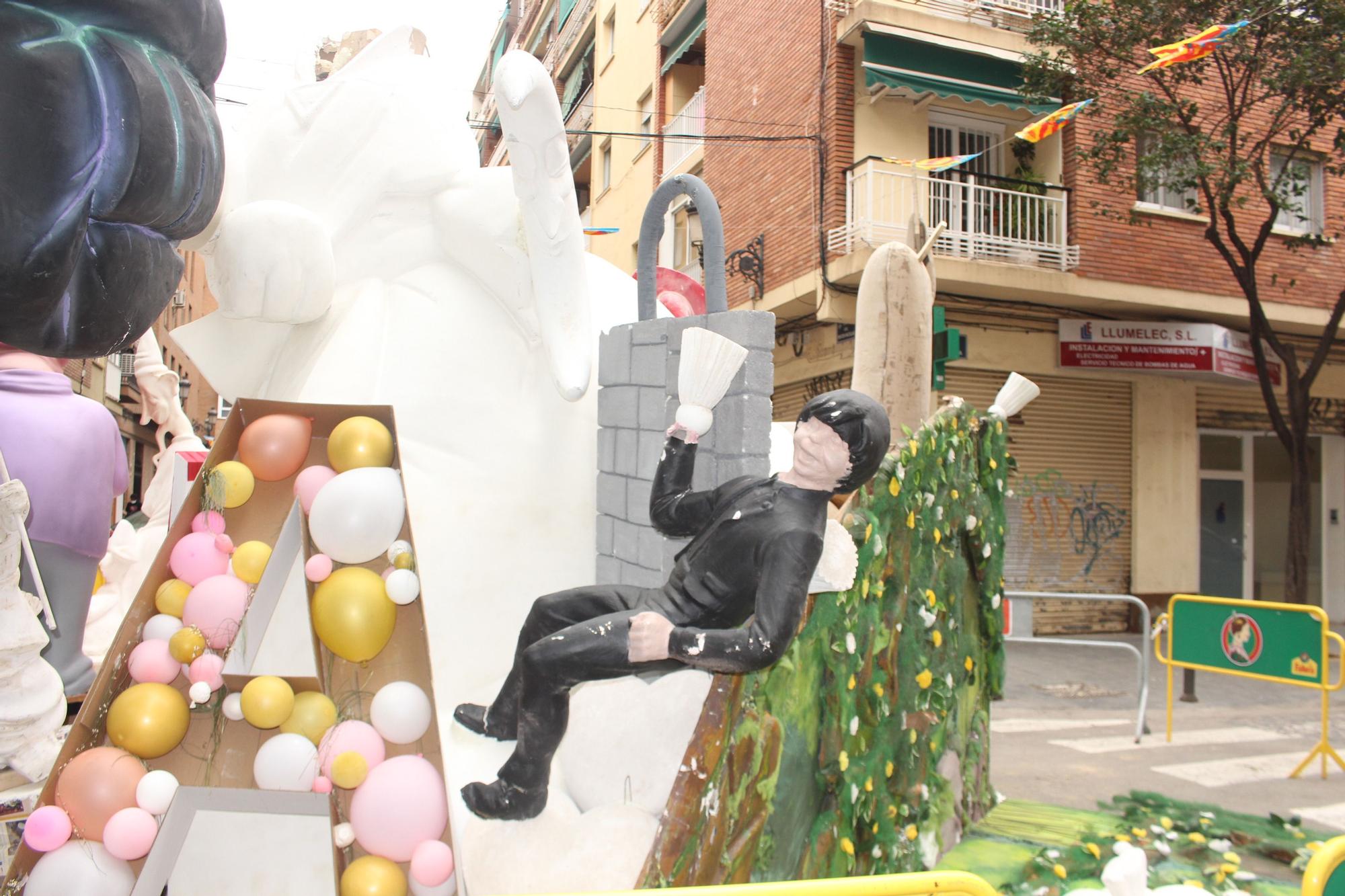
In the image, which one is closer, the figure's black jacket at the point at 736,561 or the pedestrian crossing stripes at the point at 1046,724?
the figure's black jacket at the point at 736,561

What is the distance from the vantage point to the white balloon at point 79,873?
2123mm

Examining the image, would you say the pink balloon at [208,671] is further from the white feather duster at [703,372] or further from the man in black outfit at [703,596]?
the white feather duster at [703,372]

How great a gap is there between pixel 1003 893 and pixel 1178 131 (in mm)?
8236

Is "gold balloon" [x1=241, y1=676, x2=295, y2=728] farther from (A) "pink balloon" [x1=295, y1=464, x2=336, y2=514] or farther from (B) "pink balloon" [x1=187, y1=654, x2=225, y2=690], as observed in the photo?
(A) "pink balloon" [x1=295, y1=464, x2=336, y2=514]

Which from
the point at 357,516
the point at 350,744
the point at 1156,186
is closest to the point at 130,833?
the point at 350,744

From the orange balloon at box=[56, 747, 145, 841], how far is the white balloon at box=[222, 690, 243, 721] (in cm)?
25

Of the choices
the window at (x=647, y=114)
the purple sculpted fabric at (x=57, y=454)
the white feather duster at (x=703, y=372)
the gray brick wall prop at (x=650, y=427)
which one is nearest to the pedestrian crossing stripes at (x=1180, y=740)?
the gray brick wall prop at (x=650, y=427)

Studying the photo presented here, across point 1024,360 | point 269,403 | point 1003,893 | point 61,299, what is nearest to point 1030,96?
point 1024,360

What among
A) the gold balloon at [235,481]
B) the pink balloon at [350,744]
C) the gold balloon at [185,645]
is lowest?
the pink balloon at [350,744]

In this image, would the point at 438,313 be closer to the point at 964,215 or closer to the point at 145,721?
the point at 145,721

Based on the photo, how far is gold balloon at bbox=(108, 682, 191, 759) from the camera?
2.29 m

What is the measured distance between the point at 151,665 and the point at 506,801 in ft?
3.04

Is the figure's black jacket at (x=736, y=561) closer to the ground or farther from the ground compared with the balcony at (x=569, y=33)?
closer to the ground

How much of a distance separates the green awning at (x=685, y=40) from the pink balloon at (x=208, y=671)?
1345 centimetres
